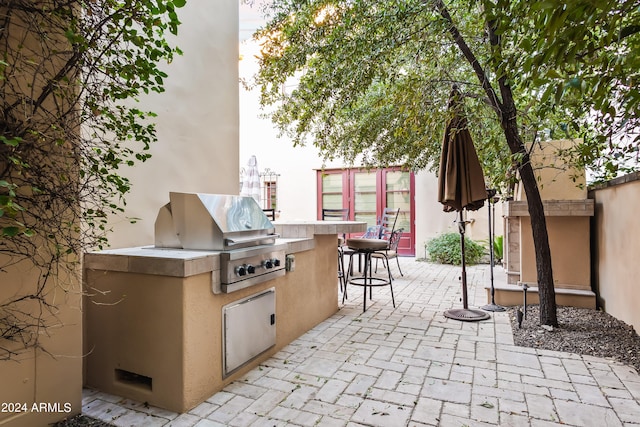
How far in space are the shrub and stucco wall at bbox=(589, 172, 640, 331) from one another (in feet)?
10.9

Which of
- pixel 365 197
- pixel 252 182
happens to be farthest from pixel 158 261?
pixel 365 197

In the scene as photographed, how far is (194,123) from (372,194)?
6.32m

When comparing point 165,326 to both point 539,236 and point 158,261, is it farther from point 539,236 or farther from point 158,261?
point 539,236

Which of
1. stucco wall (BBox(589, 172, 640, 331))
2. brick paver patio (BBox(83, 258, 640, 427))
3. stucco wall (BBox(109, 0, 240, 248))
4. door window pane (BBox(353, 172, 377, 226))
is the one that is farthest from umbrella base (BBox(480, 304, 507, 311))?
door window pane (BBox(353, 172, 377, 226))

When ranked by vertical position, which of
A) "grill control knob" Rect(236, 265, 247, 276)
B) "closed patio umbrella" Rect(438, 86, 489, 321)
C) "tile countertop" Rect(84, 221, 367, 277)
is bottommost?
"grill control knob" Rect(236, 265, 247, 276)

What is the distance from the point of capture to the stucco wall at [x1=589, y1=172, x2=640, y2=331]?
2938mm

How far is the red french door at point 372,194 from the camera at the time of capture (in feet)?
28.5

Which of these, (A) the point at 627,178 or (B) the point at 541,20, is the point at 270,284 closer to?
(B) the point at 541,20

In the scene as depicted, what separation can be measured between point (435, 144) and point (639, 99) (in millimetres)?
4531

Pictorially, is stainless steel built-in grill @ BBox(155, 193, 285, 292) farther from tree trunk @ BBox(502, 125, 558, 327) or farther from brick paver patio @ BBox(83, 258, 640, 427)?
tree trunk @ BBox(502, 125, 558, 327)

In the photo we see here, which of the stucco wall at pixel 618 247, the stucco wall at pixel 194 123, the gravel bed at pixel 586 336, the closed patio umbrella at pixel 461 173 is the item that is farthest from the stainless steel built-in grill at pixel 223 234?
the stucco wall at pixel 618 247

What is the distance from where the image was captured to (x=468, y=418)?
74.5 inches

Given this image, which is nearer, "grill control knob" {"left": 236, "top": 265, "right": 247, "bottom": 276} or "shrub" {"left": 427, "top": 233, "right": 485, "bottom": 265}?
"grill control knob" {"left": 236, "top": 265, "right": 247, "bottom": 276}

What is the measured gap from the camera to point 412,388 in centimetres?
223
